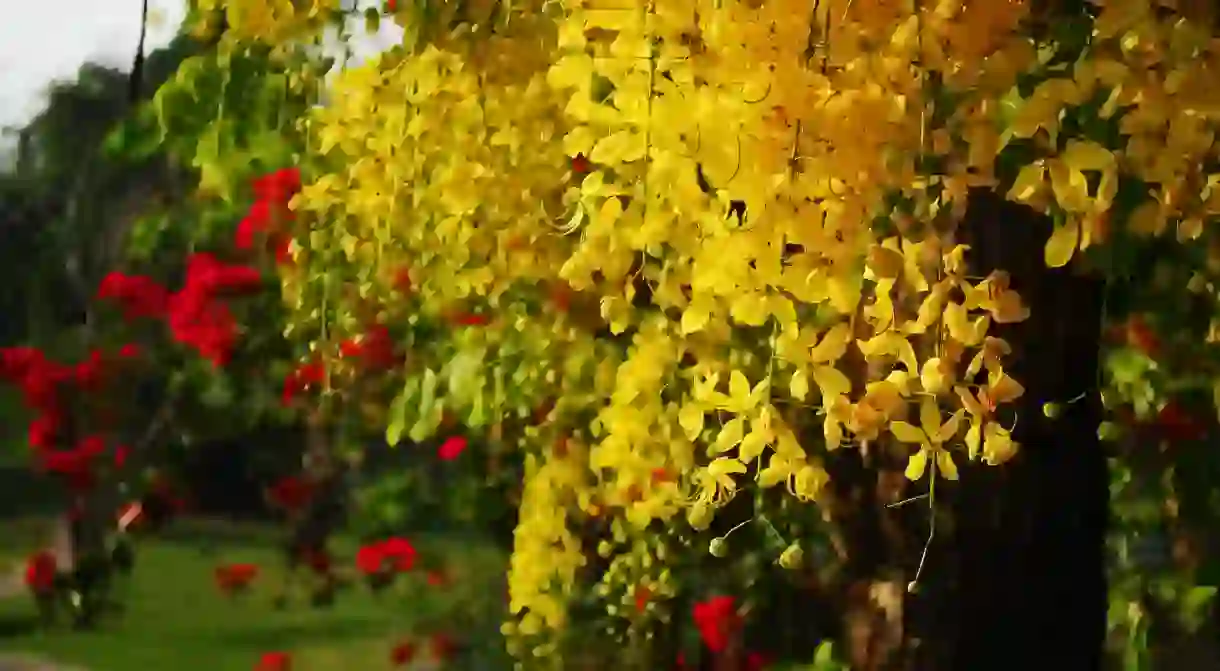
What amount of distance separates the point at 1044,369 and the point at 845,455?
0.29 meters

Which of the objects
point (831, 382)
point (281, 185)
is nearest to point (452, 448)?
point (281, 185)

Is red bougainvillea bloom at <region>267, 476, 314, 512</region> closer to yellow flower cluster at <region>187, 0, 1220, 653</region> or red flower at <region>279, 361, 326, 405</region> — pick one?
red flower at <region>279, 361, 326, 405</region>

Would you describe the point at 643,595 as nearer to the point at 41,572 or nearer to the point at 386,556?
the point at 386,556

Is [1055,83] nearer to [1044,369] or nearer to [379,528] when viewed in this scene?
[1044,369]

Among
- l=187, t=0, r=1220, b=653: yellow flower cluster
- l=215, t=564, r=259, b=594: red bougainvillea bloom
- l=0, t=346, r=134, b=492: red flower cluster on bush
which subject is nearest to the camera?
l=187, t=0, r=1220, b=653: yellow flower cluster

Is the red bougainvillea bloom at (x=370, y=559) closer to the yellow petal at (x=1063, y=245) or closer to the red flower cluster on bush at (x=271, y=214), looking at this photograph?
the red flower cluster on bush at (x=271, y=214)

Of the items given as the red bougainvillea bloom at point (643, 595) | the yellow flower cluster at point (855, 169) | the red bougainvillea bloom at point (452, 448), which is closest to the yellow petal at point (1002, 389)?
the yellow flower cluster at point (855, 169)

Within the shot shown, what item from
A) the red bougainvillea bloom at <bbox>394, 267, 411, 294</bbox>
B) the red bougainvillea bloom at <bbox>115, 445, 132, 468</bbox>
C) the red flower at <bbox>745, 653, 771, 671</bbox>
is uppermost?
the red bougainvillea bloom at <bbox>394, 267, 411, 294</bbox>

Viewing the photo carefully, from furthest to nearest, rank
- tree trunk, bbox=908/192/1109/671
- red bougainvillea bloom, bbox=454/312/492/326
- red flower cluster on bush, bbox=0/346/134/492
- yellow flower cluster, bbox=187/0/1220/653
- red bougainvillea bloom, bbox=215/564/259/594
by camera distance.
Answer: red bougainvillea bloom, bbox=215/564/259/594 → red flower cluster on bush, bbox=0/346/134/492 → red bougainvillea bloom, bbox=454/312/492/326 → tree trunk, bbox=908/192/1109/671 → yellow flower cluster, bbox=187/0/1220/653

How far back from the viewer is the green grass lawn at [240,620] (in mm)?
1603

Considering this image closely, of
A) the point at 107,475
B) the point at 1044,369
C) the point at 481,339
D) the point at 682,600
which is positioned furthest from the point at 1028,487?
the point at 107,475

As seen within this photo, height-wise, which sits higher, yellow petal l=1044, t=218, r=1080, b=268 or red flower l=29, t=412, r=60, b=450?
yellow petal l=1044, t=218, r=1080, b=268

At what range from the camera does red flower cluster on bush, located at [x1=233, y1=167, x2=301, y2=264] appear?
1.61 metres

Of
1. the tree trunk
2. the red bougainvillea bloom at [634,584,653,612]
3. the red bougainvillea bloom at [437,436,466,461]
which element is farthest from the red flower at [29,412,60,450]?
the tree trunk
